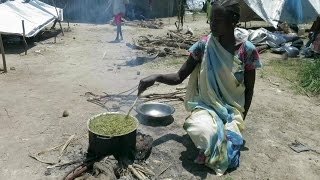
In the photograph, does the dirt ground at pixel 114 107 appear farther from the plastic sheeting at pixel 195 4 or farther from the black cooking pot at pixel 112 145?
the plastic sheeting at pixel 195 4

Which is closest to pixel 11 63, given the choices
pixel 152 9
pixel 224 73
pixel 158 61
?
pixel 158 61

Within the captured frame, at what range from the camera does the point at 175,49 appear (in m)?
9.37

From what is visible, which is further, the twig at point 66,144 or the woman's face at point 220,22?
the twig at point 66,144

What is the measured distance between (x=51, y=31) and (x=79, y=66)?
15.1 ft

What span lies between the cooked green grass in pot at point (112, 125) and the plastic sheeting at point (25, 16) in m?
6.21

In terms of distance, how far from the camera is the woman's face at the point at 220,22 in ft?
10.4

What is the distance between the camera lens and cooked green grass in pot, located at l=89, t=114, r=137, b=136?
129 inches

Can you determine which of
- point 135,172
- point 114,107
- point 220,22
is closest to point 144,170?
point 135,172

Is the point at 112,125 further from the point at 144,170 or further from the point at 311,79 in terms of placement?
the point at 311,79

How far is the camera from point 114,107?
4934 millimetres

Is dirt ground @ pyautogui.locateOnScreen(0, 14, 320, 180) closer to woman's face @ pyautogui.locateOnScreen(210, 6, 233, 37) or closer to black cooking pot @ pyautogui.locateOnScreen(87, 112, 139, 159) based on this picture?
black cooking pot @ pyautogui.locateOnScreen(87, 112, 139, 159)

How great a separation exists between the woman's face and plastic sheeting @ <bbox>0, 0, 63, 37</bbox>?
6.86 meters

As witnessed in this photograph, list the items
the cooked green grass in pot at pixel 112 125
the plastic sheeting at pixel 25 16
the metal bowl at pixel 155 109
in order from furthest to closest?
the plastic sheeting at pixel 25 16, the metal bowl at pixel 155 109, the cooked green grass in pot at pixel 112 125

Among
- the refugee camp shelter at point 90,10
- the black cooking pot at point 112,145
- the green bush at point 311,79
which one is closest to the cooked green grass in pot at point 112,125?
the black cooking pot at point 112,145
